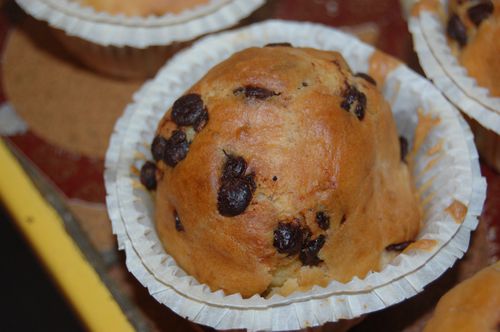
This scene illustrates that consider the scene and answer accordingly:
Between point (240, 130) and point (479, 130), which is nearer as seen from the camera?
point (240, 130)

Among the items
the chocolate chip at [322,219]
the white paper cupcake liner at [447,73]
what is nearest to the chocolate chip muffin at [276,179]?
the chocolate chip at [322,219]

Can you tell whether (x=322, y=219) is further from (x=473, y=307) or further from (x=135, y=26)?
(x=135, y=26)

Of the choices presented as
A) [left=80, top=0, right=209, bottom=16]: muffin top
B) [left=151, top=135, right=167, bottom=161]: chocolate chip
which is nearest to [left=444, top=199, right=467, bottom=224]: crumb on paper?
[left=151, top=135, right=167, bottom=161]: chocolate chip

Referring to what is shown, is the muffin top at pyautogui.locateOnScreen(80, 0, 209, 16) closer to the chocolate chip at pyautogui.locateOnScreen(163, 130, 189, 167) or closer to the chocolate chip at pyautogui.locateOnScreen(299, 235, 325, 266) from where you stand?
the chocolate chip at pyautogui.locateOnScreen(163, 130, 189, 167)

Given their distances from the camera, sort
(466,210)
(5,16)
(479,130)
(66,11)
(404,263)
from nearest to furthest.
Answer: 1. (404,263)
2. (466,210)
3. (479,130)
4. (66,11)
5. (5,16)

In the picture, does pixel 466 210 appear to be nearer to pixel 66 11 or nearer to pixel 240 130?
pixel 240 130

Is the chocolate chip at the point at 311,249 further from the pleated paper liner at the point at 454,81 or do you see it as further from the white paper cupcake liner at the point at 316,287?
the pleated paper liner at the point at 454,81

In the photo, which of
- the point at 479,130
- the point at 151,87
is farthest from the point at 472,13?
the point at 151,87
